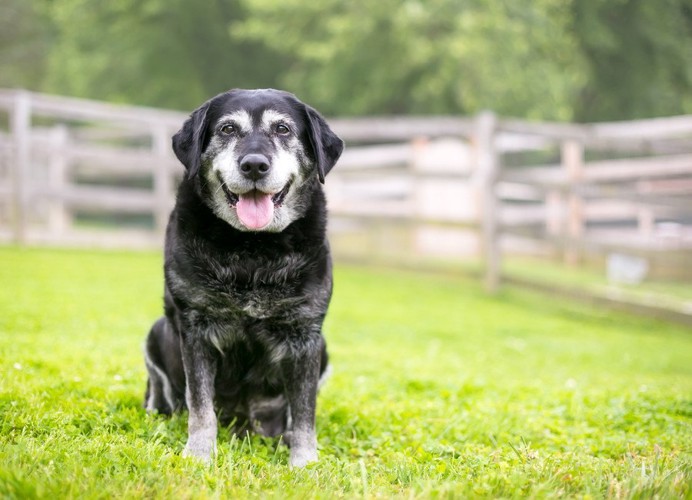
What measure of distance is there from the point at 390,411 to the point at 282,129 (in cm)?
167

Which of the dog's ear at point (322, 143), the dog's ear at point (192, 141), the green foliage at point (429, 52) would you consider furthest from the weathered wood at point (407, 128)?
the dog's ear at point (192, 141)

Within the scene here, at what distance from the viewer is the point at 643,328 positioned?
888cm

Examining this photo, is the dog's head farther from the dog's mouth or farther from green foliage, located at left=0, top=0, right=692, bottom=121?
green foliage, located at left=0, top=0, right=692, bottom=121

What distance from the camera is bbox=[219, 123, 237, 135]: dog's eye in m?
3.41

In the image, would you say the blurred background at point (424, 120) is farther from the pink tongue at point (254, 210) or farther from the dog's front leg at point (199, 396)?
the dog's front leg at point (199, 396)

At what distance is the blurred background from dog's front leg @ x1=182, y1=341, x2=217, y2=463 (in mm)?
7040

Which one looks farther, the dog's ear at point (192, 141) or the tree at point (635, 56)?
the tree at point (635, 56)

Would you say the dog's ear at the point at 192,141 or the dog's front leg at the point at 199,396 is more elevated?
the dog's ear at the point at 192,141

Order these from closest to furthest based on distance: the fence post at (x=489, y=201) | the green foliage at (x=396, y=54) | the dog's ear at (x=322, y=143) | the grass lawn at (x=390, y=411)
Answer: the grass lawn at (x=390, y=411), the dog's ear at (x=322, y=143), the fence post at (x=489, y=201), the green foliage at (x=396, y=54)

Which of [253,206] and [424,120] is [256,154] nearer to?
[253,206]

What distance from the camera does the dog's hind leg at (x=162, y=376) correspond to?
3.57m

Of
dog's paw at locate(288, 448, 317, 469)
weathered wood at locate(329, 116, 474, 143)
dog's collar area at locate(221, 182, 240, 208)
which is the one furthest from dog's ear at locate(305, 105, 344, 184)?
weathered wood at locate(329, 116, 474, 143)

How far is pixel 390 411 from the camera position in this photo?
4.13 m

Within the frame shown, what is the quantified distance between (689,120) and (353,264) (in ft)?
17.5
